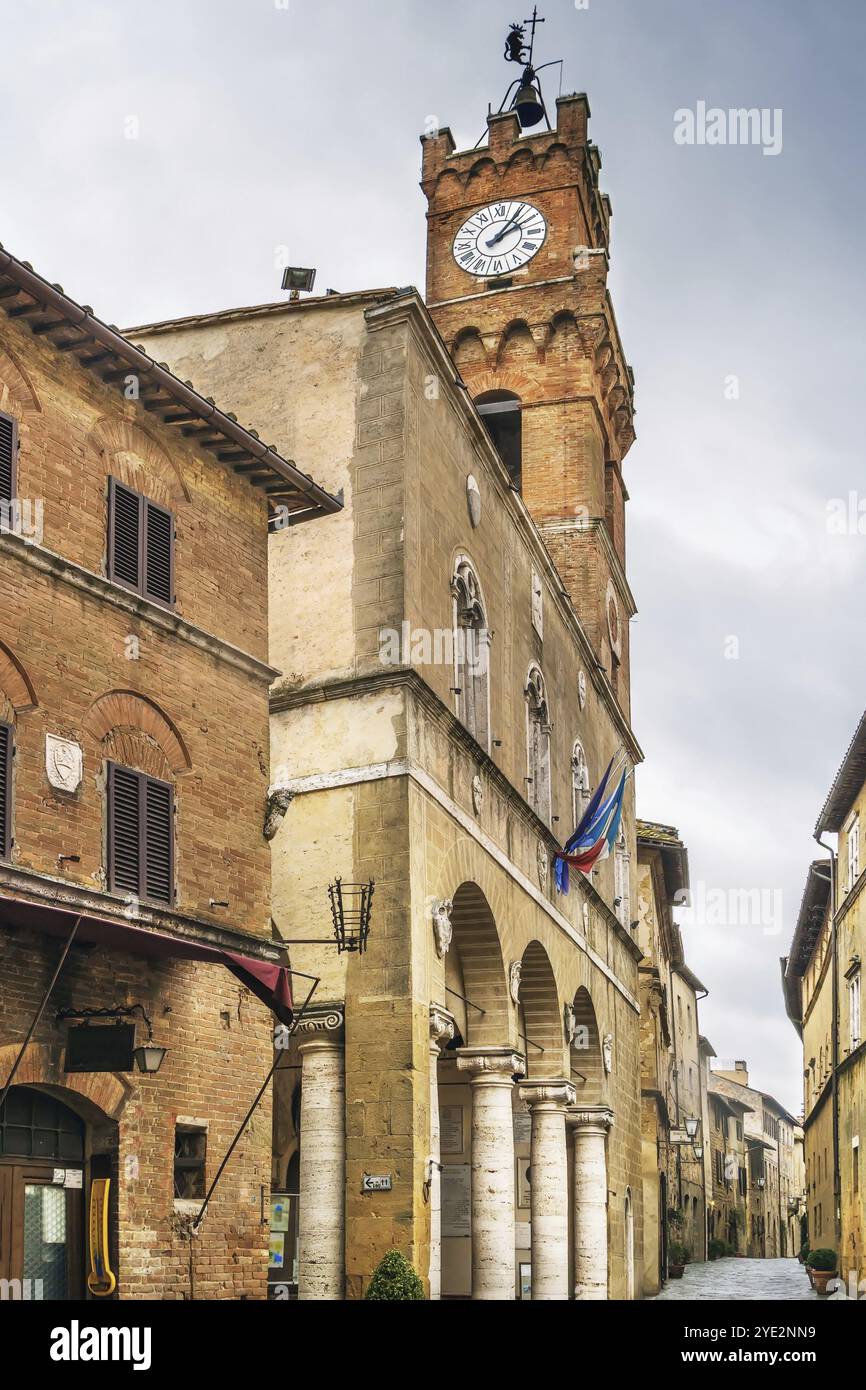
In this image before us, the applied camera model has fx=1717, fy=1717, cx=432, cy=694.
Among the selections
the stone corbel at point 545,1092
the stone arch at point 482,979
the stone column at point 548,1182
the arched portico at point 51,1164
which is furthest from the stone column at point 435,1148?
the stone column at point 548,1182

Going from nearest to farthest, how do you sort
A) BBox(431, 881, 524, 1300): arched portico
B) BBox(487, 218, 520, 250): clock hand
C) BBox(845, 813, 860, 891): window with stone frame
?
BBox(431, 881, 524, 1300): arched portico, BBox(845, 813, 860, 891): window with stone frame, BBox(487, 218, 520, 250): clock hand

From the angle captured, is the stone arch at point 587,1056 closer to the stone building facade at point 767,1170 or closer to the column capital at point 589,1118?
the column capital at point 589,1118

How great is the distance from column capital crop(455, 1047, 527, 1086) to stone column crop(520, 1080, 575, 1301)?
3.55m

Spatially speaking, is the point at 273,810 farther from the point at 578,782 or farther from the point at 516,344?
the point at 516,344

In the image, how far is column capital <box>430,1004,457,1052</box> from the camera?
19812 mm

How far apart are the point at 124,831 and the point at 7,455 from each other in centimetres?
340

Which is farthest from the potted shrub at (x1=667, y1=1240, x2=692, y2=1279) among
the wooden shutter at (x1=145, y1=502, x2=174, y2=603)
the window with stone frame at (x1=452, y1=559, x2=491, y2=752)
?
the wooden shutter at (x1=145, y1=502, x2=174, y2=603)

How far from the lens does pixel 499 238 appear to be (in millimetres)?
37688

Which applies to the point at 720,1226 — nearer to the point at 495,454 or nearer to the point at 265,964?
the point at 495,454

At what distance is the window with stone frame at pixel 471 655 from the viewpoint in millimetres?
23281

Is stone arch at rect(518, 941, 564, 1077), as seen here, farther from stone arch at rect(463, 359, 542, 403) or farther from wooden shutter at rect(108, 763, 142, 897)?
stone arch at rect(463, 359, 542, 403)

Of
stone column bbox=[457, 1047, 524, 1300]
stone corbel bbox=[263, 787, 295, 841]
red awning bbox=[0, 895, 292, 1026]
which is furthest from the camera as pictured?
stone column bbox=[457, 1047, 524, 1300]

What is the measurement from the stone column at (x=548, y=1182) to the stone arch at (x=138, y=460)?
13122 millimetres
